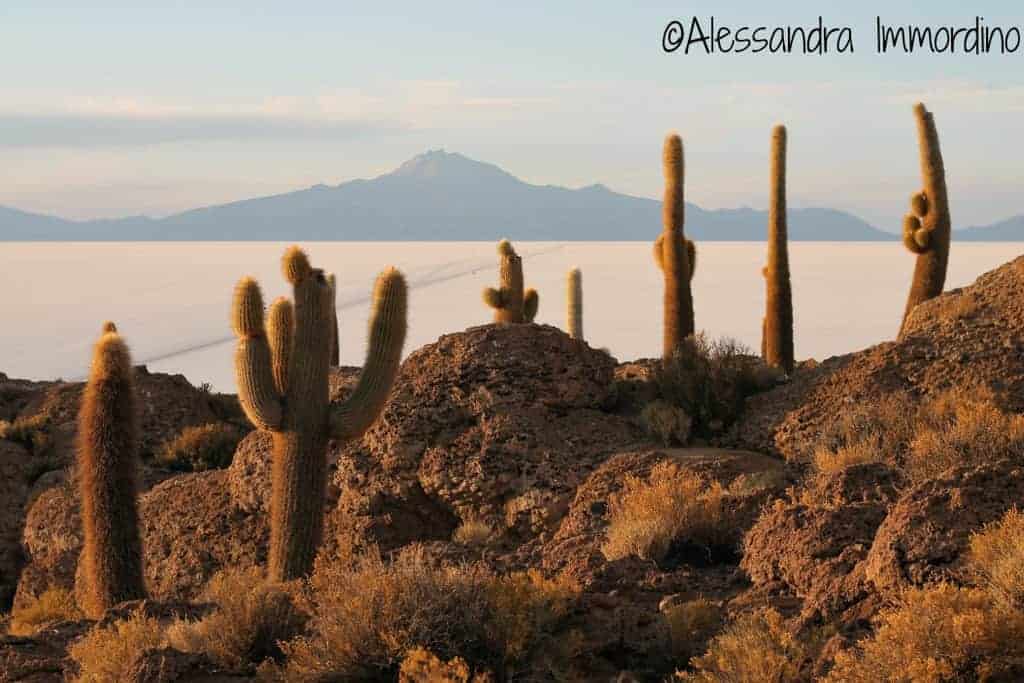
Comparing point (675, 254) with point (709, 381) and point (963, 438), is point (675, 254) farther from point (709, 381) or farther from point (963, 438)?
point (963, 438)

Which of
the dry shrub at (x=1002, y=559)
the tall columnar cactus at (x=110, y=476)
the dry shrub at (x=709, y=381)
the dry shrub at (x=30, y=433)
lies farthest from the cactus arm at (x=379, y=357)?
the dry shrub at (x=30, y=433)

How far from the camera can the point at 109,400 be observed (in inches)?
591

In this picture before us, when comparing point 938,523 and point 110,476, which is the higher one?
point 938,523

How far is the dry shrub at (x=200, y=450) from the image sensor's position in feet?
75.3

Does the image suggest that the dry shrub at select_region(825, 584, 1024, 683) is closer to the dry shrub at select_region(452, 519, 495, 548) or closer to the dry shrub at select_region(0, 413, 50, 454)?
the dry shrub at select_region(452, 519, 495, 548)

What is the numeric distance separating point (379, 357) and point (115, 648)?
6685 millimetres

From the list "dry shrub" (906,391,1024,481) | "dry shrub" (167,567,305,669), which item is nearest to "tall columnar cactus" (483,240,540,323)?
"dry shrub" (906,391,1024,481)

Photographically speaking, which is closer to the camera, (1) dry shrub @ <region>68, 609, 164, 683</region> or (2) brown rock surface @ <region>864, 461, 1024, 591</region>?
(2) brown rock surface @ <region>864, 461, 1024, 591</region>

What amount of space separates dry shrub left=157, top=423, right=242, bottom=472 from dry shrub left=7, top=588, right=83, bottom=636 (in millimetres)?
3713

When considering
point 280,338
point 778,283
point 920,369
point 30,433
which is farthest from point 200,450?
point 920,369

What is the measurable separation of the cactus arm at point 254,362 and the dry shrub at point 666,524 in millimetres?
4519

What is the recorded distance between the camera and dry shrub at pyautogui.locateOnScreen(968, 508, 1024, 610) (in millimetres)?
8039

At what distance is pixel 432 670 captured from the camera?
828cm

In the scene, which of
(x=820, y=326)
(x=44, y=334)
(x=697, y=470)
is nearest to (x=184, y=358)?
(x=44, y=334)
